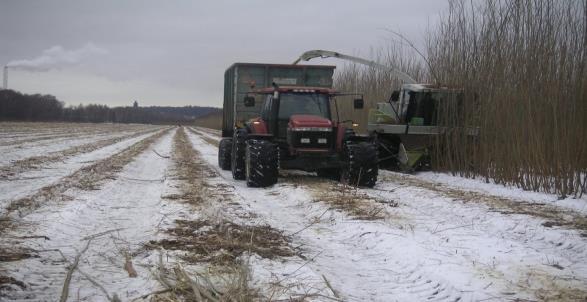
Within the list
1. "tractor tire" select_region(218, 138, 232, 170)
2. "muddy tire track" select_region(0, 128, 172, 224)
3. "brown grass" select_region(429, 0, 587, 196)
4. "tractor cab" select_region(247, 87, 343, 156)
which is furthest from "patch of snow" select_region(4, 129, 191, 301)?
"brown grass" select_region(429, 0, 587, 196)

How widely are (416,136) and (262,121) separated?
4.44 meters

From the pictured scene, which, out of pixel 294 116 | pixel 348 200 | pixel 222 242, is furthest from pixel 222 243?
pixel 294 116

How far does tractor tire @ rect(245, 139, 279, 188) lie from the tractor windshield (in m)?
1.12

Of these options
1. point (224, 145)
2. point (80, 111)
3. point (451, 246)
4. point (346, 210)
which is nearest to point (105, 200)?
point (346, 210)

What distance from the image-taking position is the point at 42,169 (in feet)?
35.2

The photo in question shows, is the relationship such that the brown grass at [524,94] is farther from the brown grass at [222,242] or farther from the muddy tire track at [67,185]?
the muddy tire track at [67,185]

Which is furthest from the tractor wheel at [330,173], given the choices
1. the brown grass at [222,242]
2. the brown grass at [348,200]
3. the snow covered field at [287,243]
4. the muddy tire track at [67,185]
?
the brown grass at [222,242]

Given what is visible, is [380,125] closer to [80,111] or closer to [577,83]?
[577,83]

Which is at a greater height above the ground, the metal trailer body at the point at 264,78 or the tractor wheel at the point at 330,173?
the metal trailer body at the point at 264,78

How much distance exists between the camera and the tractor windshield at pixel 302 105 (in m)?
10.2

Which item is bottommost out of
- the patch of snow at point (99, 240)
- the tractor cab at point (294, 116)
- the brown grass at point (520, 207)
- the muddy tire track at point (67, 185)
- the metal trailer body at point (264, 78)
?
the patch of snow at point (99, 240)

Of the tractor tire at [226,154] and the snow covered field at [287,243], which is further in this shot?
the tractor tire at [226,154]

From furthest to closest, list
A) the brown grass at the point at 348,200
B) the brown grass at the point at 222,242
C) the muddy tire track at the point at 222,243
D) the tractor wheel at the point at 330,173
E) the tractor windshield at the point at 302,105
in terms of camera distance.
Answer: the tractor wheel at the point at 330,173 → the tractor windshield at the point at 302,105 → the brown grass at the point at 348,200 → the brown grass at the point at 222,242 → the muddy tire track at the point at 222,243

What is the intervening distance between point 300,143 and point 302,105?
3.57 feet
